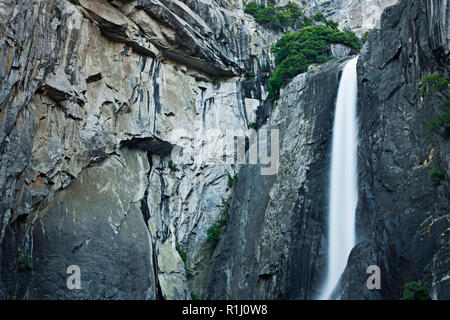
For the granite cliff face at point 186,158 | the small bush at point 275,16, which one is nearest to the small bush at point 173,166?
the granite cliff face at point 186,158

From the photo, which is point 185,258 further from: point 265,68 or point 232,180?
point 265,68

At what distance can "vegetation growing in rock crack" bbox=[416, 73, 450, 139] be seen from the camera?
1528 centimetres

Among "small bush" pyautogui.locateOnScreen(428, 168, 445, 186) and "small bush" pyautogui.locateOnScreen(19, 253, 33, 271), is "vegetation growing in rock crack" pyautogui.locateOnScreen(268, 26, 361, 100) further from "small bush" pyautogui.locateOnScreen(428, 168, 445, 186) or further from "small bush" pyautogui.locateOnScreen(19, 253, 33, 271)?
"small bush" pyautogui.locateOnScreen(19, 253, 33, 271)

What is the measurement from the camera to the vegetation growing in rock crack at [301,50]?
2931cm

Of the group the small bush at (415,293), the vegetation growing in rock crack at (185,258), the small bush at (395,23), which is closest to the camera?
the small bush at (415,293)

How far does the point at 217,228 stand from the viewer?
1065 inches

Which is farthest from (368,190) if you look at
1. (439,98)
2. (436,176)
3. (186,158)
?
(186,158)

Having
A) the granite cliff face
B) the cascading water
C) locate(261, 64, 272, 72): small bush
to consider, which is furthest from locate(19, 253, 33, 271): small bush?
locate(261, 64, 272, 72): small bush

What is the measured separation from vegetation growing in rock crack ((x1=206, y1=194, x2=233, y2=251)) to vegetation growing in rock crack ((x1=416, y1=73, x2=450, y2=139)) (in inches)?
540

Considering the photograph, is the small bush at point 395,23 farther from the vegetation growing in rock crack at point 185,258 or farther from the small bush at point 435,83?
the vegetation growing in rock crack at point 185,258

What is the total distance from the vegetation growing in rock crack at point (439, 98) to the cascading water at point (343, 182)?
17.5ft

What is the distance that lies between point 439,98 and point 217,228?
14.3m
